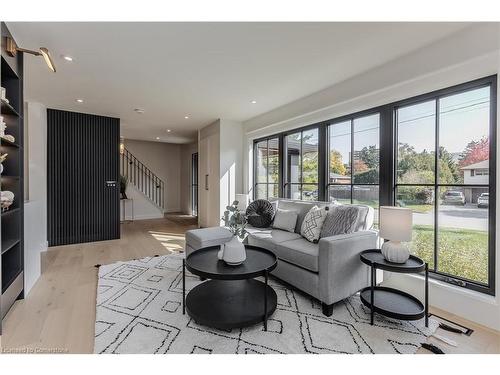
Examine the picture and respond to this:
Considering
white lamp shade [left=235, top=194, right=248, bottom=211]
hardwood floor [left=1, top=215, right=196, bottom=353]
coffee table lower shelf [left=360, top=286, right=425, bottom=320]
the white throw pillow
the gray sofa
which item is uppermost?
white lamp shade [left=235, top=194, right=248, bottom=211]

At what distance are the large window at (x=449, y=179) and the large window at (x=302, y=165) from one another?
50.1 inches

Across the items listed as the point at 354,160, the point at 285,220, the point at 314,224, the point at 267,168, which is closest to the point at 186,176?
the point at 267,168

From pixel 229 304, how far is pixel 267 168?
3.30 metres

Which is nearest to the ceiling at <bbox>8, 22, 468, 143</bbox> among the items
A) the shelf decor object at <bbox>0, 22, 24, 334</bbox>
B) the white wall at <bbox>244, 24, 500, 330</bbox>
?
the white wall at <bbox>244, 24, 500, 330</bbox>

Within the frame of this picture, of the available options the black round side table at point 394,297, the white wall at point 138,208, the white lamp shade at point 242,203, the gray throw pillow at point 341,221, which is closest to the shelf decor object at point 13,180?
the white lamp shade at point 242,203

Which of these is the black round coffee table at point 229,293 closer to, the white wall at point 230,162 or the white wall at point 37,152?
the white wall at point 230,162

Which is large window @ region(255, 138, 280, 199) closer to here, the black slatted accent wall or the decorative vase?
the decorative vase

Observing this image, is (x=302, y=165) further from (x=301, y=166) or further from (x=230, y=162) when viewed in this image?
(x=230, y=162)

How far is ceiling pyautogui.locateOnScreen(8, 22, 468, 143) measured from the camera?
2.03 meters

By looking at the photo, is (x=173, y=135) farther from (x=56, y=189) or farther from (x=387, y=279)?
(x=387, y=279)

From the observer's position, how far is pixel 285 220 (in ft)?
11.0

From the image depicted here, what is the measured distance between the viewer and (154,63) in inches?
103
